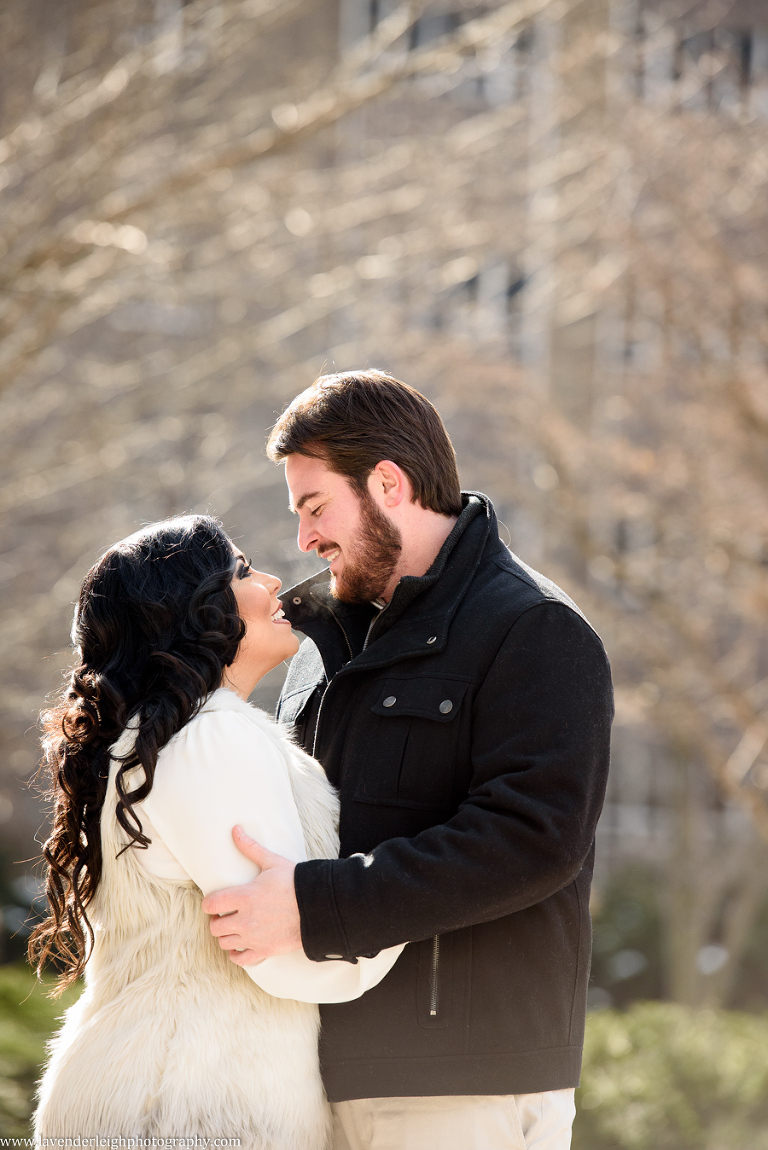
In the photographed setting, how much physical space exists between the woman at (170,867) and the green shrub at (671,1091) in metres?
4.28

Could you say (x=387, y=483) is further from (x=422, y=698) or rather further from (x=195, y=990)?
(x=195, y=990)

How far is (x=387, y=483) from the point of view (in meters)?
2.66

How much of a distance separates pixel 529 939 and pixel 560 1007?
149 millimetres

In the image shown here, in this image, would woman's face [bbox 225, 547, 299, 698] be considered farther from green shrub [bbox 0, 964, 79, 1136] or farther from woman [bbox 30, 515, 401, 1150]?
green shrub [bbox 0, 964, 79, 1136]

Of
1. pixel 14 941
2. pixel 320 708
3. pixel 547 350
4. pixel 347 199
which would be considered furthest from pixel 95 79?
pixel 547 350

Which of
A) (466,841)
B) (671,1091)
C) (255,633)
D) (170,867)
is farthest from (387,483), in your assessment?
(671,1091)

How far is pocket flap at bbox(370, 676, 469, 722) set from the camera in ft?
7.54

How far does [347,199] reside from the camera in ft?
26.9

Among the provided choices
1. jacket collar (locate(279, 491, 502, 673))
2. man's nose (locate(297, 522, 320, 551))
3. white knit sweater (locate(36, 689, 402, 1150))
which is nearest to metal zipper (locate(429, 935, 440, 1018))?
white knit sweater (locate(36, 689, 402, 1150))

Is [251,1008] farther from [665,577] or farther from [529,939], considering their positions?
[665,577]

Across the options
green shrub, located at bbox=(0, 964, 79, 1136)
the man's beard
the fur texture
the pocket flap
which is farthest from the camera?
green shrub, located at bbox=(0, 964, 79, 1136)

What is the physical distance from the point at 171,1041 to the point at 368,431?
4.51 feet

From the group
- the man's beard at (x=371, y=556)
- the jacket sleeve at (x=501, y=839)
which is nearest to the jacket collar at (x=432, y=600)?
the man's beard at (x=371, y=556)

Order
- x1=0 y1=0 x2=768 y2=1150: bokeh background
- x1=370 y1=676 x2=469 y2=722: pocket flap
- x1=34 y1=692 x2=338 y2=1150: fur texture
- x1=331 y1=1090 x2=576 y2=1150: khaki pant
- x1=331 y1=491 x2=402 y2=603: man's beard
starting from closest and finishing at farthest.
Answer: x1=34 y1=692 x2=338 y2=1150: fur texture < x1=331 y1=1090 x2=576 y2=1150: khaki pant < x1=370 y1=676 x2=469 y2=722: pocket flap < x1=331 y1=491 x2=402 y2=603: man's beard < x1=0 y1=0 x2=768 y2=1150: bokeh background
